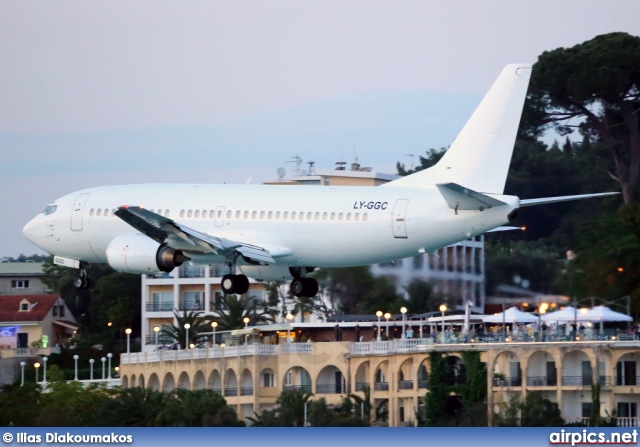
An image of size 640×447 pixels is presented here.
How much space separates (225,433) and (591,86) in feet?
217

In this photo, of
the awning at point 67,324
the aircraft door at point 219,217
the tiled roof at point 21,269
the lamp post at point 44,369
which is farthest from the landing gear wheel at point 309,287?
the tiled roof at point 21,269

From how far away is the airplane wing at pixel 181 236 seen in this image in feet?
211

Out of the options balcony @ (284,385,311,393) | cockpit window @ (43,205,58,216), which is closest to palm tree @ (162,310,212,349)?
balcony @ (284,385,311,393)

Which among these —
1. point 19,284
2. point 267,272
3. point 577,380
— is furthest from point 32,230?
point 19,284

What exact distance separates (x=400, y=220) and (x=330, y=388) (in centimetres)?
3349

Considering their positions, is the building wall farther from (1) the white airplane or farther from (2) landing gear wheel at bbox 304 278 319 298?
(1) the white airplane

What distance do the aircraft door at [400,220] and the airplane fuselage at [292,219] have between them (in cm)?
4

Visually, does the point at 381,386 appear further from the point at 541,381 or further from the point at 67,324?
the point at 67,324

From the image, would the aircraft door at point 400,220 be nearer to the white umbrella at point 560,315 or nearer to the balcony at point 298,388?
the white umbrella at point 560,315

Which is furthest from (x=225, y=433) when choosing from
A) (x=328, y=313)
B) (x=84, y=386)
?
(x=84, y=386)

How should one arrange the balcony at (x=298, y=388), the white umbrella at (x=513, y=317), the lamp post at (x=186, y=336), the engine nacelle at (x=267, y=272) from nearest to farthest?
the engine nacelle at (x=267, y=272), the white umbrella at (x=513, y=317), the balcony at (x=298, y=388), the lamp post at (x=186, y=336)

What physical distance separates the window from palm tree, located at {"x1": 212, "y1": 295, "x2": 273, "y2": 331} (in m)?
59.7

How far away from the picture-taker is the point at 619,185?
126438mm

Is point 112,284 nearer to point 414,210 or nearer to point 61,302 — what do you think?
point 61,302
